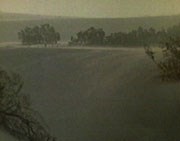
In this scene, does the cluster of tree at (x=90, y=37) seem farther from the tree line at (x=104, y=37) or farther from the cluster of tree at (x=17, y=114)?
the cluster of tree at (x=17, y=114)

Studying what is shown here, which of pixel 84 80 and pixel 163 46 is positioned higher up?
pixel 163 46

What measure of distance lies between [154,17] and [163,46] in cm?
11

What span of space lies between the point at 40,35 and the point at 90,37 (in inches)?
7.2

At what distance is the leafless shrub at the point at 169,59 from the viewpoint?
4.26ft

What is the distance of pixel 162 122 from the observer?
4.21 ft

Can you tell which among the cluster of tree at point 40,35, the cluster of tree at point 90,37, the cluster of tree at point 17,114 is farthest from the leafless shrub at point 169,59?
the cluster of tree at point 17,114

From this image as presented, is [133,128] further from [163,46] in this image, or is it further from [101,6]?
[101,6]

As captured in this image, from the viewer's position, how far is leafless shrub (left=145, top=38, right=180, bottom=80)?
1.30m

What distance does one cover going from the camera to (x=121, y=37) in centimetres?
130

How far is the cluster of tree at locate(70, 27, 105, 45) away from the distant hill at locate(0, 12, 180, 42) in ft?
0.05

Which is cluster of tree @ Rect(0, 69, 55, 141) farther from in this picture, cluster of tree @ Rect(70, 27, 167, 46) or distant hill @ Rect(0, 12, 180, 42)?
cluster of tree @ Rect(70, 27, 167, 46)

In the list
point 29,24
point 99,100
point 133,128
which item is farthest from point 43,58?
point 133,128

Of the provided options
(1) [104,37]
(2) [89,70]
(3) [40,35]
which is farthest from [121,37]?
(3) [40,35]

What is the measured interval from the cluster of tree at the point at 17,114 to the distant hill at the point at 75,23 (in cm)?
16
